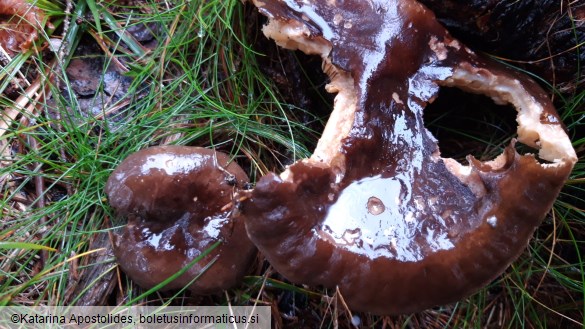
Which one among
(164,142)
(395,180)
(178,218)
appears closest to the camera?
(395,180)

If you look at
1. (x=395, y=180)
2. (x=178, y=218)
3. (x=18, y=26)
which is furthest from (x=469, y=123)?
(x=18, y=26)

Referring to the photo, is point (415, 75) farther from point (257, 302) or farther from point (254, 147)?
point (257, 302)

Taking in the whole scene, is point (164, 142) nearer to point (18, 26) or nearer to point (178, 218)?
point (178, 218)

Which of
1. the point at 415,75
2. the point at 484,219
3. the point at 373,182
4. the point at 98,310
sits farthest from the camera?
the point at 98,310

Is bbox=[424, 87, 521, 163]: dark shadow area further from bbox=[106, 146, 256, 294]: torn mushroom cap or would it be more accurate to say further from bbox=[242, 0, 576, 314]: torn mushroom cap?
bbox=[106, 146, 256, 294]: torn mushroom cap

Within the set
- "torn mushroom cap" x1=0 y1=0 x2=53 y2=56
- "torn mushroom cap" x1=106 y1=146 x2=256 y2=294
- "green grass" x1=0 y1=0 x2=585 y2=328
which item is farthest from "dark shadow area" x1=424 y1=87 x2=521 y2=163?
"torn mushroom cap" x1=0 y1=0 x2=53 y2=56

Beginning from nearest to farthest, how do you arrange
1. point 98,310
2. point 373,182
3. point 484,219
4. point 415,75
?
point 484,219, point 373,182, point 415,75, point 98,310

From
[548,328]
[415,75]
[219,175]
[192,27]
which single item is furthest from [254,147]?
[548,328]

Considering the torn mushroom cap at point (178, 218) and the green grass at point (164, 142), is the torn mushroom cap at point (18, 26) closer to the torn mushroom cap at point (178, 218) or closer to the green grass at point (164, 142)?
the green grass at point (164, 142)
